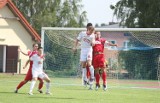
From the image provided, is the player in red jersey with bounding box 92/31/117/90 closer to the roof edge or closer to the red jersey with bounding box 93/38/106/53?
the red jersey with bounding box 93/38/106/53

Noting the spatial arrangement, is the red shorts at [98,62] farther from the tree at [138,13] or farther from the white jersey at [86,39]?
the tree at [138,13]

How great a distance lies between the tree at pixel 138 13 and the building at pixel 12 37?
1009 cm

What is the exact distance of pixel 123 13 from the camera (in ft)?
174

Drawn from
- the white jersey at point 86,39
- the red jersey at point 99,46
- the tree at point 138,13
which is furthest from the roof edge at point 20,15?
the white jersey at point 86,39

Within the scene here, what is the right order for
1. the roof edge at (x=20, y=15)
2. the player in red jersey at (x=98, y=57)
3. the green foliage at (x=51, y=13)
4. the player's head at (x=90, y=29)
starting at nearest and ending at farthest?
Result: 1. the player's head at (x=90, y=29)
2. the player in red jersey at (x=98, y=57)
3. the roof edge at (x=20, y=15)
4. the green foliage at (x=51, y=13)

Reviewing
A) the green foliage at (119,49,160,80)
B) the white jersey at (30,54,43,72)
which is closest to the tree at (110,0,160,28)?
the green foliage at (119,49,160,80)

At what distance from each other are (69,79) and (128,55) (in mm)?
4331

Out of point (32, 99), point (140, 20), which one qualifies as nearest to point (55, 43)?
point (32, 99)

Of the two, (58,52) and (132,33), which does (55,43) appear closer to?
(58,52)

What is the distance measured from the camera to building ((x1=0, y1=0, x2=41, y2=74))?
146 ft

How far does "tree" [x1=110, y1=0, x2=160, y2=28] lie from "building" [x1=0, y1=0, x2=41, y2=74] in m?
10.1

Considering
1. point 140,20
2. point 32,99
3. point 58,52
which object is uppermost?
point 140,20

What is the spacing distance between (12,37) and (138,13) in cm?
1293

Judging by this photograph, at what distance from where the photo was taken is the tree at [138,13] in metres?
48.1
